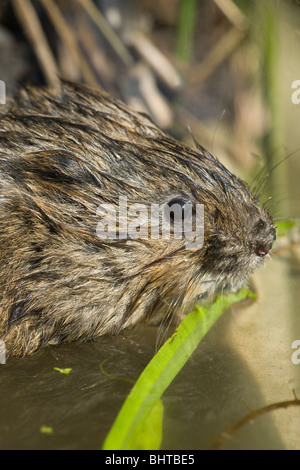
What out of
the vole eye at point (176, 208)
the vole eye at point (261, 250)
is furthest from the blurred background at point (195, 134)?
the vole eye at point (176, 208)

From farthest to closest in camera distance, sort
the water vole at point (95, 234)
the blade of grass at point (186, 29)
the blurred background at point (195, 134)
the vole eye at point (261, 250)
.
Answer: the blade of grass at point (186, 29)
the vole eye at point (261, 250)
the water vole at point (95, 234)
the blurred background at point (195, 134)

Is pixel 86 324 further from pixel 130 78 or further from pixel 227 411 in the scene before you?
pixel 130 78

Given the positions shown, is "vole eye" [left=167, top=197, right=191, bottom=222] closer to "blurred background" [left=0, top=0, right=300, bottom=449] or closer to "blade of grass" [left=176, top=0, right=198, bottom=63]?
"blurred background" [left=0, top=0, right=300, bottom=449]

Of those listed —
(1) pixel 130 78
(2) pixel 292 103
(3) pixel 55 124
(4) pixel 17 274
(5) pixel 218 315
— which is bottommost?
(5) pixel 218 315

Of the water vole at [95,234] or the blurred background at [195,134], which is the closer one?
the blurred background at [195,134]

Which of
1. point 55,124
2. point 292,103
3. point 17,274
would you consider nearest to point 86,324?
point 17,274

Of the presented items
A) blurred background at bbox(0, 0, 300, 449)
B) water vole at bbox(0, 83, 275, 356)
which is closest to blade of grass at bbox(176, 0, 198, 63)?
blurred background at bbox(0, 0, 300, 449)

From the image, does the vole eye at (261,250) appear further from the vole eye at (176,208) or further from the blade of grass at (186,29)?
the blade of grass at (186,29)
